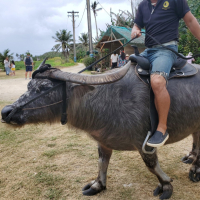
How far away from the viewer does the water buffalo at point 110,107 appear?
197 cm

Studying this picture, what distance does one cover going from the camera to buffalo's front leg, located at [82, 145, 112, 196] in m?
2.73

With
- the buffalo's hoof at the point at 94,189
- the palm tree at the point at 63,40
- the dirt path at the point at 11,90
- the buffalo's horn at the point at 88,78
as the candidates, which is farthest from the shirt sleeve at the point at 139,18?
the palm tree at the point at 63,40

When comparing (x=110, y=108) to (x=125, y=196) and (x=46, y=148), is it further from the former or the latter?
(x=46, y=148)

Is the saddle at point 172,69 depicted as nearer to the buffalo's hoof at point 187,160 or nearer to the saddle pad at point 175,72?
the saddle pad at point 175,72

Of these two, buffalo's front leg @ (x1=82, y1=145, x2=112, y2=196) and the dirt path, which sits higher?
the dirt path

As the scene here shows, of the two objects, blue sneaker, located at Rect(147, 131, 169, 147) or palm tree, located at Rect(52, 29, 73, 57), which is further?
palm tree, located at Rect(52, 29, 73, 57)

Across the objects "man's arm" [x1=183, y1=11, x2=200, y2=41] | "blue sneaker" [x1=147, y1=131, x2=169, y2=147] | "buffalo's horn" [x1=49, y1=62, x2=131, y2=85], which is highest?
"man's arm" [x1=183, y1=11, x2=200, y2=41]

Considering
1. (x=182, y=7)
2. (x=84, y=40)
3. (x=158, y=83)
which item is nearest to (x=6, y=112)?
(x=158, y=83)

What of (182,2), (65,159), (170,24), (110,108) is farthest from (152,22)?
(65,159)

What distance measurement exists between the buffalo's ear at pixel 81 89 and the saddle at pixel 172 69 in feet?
2.00

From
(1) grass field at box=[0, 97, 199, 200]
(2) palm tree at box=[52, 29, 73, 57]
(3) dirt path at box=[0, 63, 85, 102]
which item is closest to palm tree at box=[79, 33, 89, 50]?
(2) palm tree at box=[52, 29, 73, 57]

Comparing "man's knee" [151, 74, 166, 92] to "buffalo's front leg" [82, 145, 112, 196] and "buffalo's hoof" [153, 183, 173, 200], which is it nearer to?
"buffalo's front leg" [82, 145, 112, 196]

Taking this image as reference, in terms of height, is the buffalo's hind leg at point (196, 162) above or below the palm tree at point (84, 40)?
below

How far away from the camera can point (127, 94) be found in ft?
7.20
